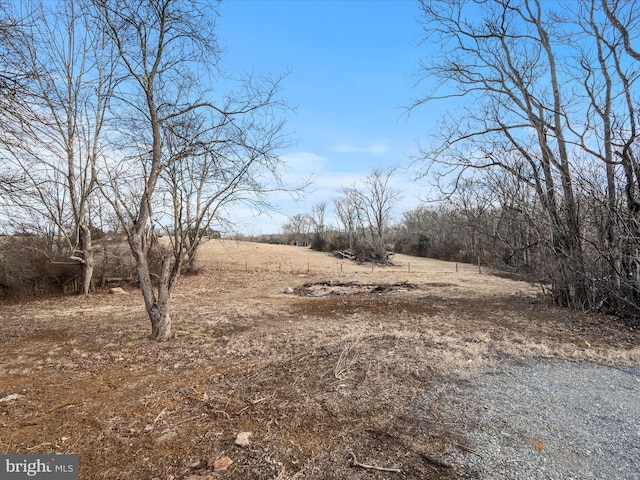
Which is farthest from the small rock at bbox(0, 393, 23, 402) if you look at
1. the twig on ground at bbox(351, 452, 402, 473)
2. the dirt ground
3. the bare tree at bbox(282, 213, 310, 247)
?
the bare tree at bbox(282, 213, 310, 247)

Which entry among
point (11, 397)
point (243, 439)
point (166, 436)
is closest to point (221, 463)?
point (243, 439)

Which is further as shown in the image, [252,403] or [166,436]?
[252,403]

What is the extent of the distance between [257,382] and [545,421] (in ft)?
8.87

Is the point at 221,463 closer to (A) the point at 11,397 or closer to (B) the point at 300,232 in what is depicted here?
(A) the point at 11,397

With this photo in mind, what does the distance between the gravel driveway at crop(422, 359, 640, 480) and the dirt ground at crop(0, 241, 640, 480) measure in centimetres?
19

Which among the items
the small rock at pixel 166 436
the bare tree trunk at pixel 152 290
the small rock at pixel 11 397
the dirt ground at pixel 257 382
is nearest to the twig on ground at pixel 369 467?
the dirt ground at pixel 257 382

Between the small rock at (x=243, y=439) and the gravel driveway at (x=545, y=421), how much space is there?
146 cm

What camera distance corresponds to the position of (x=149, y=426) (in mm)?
2809

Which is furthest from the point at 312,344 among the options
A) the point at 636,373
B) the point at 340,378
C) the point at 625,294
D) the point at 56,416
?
the point at 625,294

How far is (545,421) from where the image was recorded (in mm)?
2803

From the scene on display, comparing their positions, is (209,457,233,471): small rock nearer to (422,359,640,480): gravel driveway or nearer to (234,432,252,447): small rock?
(234,432,252,447): small rock

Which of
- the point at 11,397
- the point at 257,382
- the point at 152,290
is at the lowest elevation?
the point at 11,397

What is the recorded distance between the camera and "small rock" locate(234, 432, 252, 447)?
97.1 inches

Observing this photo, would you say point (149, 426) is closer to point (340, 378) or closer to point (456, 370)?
point (340, 378)
